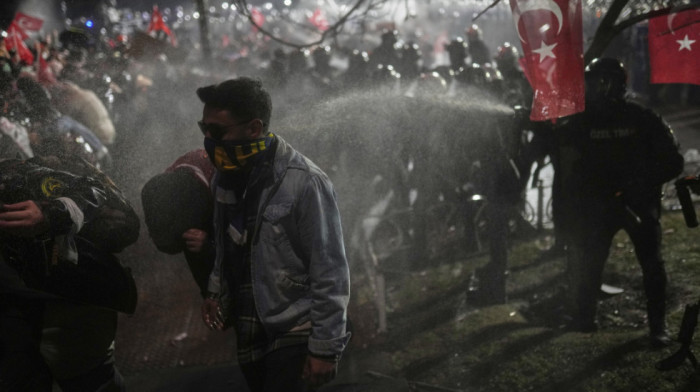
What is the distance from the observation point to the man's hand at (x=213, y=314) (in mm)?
2875

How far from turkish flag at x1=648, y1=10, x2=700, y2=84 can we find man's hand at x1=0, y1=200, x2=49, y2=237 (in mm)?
4405

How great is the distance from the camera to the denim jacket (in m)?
2.52

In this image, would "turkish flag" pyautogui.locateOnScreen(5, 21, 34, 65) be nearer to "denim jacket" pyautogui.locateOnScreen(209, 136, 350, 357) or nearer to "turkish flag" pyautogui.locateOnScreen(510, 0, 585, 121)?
"turkish flag" pyautogui.locateOnScreen(510, 0, 585, 121)

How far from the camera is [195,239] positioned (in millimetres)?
2871

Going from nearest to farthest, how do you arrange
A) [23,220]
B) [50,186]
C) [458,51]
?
[23,220] → [50,186] → [458,51]

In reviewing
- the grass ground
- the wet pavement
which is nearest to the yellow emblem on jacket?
the wet pavement

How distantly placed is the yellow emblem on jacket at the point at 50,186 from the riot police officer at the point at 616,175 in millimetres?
3811

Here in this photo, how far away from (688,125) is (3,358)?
13976 millimetres

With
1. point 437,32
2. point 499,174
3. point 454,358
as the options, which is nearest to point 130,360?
point 454,358

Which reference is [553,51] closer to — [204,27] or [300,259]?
[300,259]

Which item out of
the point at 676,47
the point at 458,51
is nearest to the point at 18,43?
the point at 458,51

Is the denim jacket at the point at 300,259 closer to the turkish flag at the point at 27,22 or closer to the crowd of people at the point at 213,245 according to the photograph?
the crowd of people at the point at 213,245

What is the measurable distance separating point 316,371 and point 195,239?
924mm

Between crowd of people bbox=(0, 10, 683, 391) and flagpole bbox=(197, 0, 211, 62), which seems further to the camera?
flagpole bbox=(197, 0, 211, 62)
